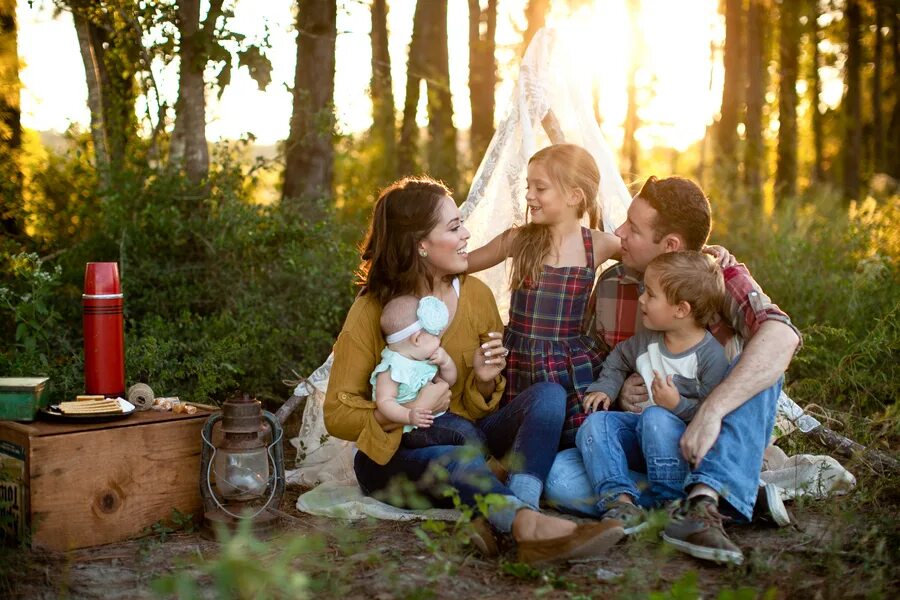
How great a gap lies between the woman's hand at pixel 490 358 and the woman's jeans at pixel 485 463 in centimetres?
16

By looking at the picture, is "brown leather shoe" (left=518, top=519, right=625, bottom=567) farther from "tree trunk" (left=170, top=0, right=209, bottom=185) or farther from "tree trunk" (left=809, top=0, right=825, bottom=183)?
"tree trunk" (left=809, top=0, right=825, bottom=183)

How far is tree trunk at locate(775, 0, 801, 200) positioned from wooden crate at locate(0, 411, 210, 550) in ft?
43.2

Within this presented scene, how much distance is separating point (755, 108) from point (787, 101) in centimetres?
390

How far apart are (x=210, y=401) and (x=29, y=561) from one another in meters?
1.83

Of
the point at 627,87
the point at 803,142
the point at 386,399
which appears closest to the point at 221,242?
the point at 386,399

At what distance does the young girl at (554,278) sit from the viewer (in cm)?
406

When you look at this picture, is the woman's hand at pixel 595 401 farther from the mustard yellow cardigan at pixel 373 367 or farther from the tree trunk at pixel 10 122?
the tree trunk at pixel 10 122

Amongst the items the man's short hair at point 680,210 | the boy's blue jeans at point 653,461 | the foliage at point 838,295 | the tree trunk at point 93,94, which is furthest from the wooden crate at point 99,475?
the foliage at point 838,295

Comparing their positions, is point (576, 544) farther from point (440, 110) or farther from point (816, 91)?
point (816, 91)

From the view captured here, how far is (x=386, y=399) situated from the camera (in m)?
3.58

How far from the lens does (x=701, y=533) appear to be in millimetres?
3111

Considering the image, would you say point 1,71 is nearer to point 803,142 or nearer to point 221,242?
point 221,242

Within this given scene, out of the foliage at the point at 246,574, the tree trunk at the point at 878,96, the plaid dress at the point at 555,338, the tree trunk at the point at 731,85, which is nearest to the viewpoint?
the foliage at the point at 246,574

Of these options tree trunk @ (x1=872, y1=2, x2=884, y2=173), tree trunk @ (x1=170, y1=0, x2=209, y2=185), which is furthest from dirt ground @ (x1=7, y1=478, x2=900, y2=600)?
tree trunk @ (x1=872, y1=2, x2=884, y2=173)
